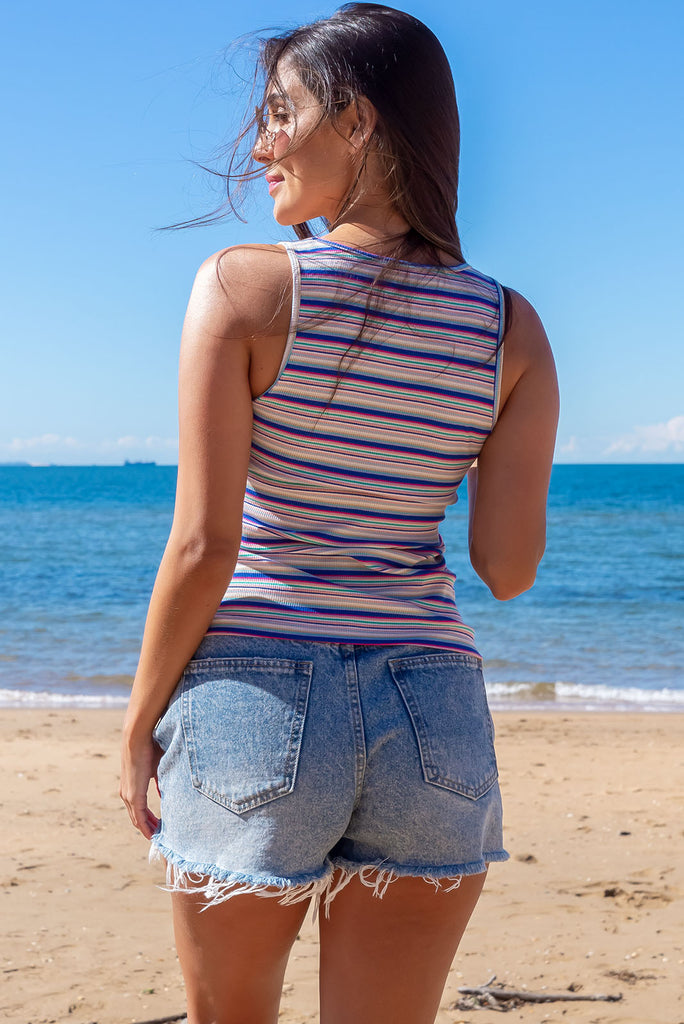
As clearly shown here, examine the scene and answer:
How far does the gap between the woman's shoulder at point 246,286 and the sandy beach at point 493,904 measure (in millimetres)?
2558

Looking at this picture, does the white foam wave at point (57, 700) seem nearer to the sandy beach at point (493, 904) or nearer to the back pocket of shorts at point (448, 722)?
the sandy beach at point (493, 904)

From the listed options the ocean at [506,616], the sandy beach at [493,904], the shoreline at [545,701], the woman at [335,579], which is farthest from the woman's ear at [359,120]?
the ocean at [506,616]

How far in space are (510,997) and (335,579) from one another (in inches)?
95.8

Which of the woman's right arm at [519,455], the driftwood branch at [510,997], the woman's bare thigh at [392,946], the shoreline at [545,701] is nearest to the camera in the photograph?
the woman's bare thigh at [392,946]

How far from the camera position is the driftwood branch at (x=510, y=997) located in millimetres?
3059

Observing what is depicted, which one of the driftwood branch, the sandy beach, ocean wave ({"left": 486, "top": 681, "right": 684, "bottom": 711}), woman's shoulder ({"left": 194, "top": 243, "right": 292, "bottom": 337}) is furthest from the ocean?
woman's shoulder ({"left": 194, "top": 243, "right": 292, "bottom": 337})

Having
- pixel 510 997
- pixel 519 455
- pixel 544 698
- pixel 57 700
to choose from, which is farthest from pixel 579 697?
pixel 519 455

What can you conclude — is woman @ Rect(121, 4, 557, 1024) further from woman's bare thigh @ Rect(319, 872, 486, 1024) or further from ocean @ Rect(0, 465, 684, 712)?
ocean @ Rect(0, 465, 684, 712)

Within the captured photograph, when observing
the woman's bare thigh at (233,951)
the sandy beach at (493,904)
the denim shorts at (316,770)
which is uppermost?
the denim shorts at (316,770)

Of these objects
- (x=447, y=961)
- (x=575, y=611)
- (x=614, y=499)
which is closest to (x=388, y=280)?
(x=447, y=961)

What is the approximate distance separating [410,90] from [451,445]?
49 cm

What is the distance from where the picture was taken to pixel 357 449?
127 cm

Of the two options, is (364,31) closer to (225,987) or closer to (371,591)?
(371,591)

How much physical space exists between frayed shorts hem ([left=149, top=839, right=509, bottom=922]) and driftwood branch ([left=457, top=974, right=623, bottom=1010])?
2.07m
